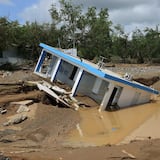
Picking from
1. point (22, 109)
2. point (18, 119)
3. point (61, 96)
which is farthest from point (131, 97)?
point (18, 119)

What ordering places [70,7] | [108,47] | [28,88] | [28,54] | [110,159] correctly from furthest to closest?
[108,47] → [70,7] → [28,54] → [28,88] → [110,159]

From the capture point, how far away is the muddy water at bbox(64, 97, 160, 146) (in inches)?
608

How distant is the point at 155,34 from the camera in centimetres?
5994

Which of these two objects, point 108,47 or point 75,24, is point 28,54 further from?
point 108,47

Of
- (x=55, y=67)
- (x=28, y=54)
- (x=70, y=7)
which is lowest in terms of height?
(x=28, y=54)

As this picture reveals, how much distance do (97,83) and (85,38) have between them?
30.1 meters

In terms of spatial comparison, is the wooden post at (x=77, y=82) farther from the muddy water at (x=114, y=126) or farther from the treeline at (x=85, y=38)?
the treeline at (x=85, y=38)

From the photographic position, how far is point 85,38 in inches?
2060

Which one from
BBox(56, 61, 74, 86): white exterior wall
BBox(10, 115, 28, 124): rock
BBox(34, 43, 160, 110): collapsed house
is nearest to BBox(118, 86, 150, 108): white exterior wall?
BBox(34, 43, 160, 110): collapsed house

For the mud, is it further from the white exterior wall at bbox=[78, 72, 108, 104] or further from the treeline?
the treeline

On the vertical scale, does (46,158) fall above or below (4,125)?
above

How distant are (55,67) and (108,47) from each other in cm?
3228

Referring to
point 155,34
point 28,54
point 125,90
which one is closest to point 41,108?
point 125,90

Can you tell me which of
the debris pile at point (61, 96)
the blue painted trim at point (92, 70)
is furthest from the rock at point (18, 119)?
the blue painted trim at point (92, 70)
